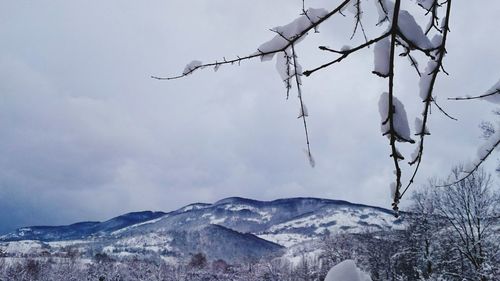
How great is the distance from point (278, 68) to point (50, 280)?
76.5 meters

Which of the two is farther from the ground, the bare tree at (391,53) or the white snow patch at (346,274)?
the bare tree at (391,53)

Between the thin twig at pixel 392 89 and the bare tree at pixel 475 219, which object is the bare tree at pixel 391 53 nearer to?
the thin twig at pixel 392 89

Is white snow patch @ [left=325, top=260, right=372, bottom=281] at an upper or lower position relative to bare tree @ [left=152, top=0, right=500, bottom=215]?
lower

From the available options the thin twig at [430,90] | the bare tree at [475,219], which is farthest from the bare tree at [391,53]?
the bare tree at [475,219]

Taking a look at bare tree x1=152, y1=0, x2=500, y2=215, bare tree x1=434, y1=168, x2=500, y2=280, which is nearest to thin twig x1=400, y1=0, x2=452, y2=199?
bare tree x1=152, y1=0, x2=500, y2=215

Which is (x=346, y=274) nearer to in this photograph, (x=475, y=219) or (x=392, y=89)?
(x=392, y=89)

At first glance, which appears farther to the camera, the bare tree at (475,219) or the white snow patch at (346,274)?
the bare tree at (475,219)

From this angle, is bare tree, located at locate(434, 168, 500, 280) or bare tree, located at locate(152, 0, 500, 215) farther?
bare tree, located at locate(434, 168, 500, 280)

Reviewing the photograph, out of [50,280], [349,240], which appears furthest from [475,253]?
[50,280]

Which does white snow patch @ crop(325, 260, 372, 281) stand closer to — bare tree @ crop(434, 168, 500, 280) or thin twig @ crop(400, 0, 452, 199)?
thin twig @ crop(400, 0, 452, 199)

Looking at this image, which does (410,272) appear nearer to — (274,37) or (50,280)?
(274,37)

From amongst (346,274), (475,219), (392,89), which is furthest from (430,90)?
(475,219)

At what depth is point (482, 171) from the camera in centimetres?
2125

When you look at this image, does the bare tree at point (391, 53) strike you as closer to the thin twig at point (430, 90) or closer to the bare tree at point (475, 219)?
the thin twig at point (430, 90)
